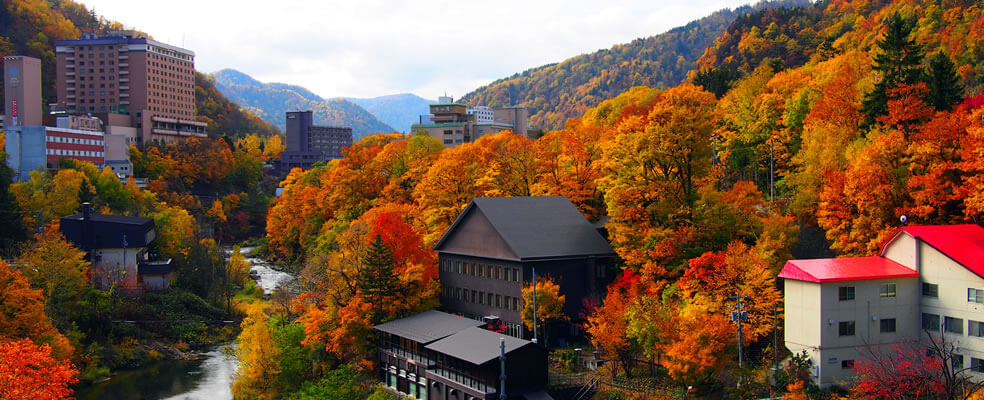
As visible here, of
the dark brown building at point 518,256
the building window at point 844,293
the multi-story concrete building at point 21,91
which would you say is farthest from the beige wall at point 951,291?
the multi-story concrete building at point 21,91

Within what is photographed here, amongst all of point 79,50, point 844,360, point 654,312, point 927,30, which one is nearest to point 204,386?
point 654,312

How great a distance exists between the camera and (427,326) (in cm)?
4144

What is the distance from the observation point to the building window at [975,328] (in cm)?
2869

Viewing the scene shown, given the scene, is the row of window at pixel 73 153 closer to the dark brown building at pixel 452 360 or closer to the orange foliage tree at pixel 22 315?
the orange foliage tree at pixel 22 315

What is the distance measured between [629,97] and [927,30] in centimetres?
2853

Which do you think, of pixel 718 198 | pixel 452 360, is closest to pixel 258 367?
pixel 452 360

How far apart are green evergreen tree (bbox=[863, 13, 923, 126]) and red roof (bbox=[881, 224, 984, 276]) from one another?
40.8ft

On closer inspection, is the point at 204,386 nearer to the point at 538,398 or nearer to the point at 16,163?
the point at 538,398

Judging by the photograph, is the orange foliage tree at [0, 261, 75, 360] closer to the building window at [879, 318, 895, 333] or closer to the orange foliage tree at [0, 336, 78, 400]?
the orange foliage tree at [0, 336, 78, 400]

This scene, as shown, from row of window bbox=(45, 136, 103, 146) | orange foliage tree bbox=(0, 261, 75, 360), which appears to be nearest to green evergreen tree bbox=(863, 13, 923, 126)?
orange foliage tree bbox=(0, 261, 75, 360)

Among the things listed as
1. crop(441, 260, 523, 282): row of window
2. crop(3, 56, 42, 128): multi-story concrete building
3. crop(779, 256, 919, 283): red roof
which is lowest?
crop(441, 260, 523, 282): row of window

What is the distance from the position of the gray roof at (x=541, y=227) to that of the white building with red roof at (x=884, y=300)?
13.8m

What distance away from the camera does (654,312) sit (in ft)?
111

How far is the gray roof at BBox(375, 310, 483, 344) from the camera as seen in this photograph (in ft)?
130
